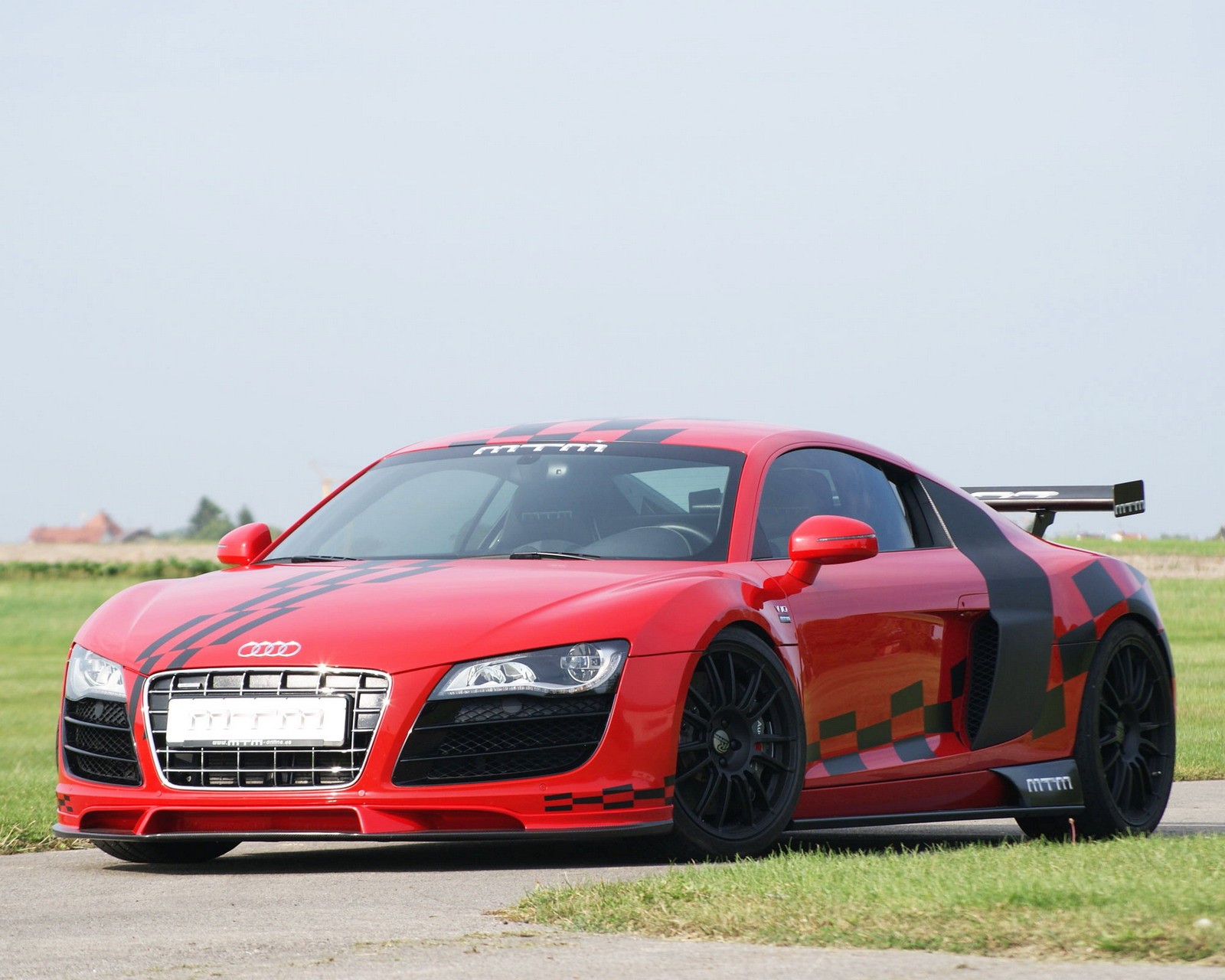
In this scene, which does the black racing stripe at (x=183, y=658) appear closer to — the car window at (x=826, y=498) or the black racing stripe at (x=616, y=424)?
the car window at (x=826, y=498)

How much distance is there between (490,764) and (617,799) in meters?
0.40

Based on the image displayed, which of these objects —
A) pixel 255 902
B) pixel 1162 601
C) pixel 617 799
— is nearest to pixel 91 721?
pixel 255 902

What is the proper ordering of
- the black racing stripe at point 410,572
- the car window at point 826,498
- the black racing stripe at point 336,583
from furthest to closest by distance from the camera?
the car window at point 826,498
the black racing stripe at point 410,572
the black racing stripe at point 336,583

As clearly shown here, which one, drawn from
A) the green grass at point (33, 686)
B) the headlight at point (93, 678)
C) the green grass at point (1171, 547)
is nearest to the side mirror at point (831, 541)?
the headlight at point (93, 678)

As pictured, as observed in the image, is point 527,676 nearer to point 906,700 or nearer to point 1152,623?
point 906,700

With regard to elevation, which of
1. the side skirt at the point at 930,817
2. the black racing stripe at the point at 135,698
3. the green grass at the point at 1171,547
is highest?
Answer: the black racing stripe at the point at 135,698

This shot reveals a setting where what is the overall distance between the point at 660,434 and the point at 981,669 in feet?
4.97

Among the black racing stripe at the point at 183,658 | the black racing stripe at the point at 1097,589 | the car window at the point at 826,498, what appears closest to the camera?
the black racing stripe at the point at 183,658

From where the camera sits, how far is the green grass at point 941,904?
450 centimetres

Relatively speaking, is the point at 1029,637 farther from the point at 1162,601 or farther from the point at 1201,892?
the point at 1162,601

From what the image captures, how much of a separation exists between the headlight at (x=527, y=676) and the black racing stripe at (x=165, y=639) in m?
0.94

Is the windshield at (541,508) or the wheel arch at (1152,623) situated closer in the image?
the windshield at (541,508)

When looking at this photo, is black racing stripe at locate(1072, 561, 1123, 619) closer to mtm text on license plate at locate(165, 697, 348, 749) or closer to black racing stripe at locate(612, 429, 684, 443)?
black racing stripe at locate(612, 429, 684, 443)

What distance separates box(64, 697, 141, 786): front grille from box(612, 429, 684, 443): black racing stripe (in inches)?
85.6
